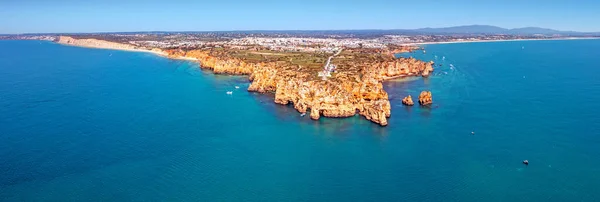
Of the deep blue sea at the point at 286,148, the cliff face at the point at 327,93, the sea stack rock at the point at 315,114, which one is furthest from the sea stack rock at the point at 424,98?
the sea stack rock at the point at 315,114

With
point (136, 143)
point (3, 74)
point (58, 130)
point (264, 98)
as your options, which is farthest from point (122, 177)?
point (3, 74)

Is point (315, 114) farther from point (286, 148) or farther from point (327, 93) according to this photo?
point (286, 148)

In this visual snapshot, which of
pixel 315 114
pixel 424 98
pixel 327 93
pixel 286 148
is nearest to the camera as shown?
pixel 286 148

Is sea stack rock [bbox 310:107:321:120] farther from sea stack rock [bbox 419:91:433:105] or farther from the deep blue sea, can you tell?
sea stack rock [bbox 419:91:433:105]

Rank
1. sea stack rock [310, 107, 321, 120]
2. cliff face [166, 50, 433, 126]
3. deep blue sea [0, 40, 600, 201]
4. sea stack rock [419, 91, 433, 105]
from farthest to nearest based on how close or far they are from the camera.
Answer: sea stack rock [419, 91, 433, 105] < cliff face [166, 50, 433, 126] < sea stack rock [310, 107, 321, 120] < deep blue sea [0, 40, 600, 201]

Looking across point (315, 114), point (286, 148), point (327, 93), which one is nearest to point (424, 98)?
point (327, 93)

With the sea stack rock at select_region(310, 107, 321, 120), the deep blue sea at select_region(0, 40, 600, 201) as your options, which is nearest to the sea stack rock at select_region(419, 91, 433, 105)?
the deep blue sea at select_region(0, 40, 600, 201)

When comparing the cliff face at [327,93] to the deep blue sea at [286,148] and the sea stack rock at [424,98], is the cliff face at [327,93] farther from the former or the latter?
the sea stack rock at [424,98]

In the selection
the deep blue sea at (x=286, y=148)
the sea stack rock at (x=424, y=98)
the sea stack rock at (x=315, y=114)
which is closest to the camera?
the deep blue sea at (x=286, y=148)
